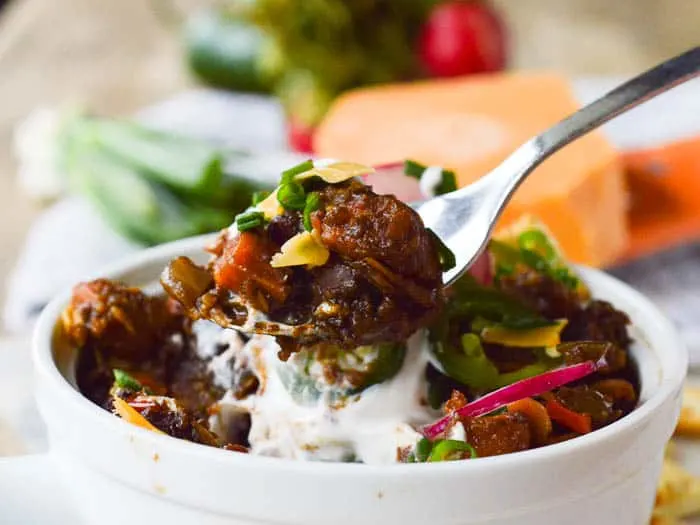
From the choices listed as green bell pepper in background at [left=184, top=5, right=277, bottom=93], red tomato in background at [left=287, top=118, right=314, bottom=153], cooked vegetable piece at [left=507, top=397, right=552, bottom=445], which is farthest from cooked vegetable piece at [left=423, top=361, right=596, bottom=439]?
green bell pepper in background at [left=184, top=5, right=277, bottom=93]

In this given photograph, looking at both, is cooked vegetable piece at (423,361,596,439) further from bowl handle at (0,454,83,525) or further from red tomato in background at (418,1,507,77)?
red tomato in background at (418,1,507,77)

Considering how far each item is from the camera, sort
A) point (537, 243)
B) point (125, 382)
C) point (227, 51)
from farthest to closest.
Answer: point (227, 51) → point (537, 243) → point (125, 382)

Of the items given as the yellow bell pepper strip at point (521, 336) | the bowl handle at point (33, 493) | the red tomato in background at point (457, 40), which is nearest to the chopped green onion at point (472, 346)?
the yellow bell pepper strip at point (521, 336)

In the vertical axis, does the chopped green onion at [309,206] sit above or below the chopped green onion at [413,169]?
above

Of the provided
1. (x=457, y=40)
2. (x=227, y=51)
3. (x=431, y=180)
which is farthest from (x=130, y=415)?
(x=227, y=51)

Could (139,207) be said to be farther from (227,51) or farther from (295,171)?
(295,171)

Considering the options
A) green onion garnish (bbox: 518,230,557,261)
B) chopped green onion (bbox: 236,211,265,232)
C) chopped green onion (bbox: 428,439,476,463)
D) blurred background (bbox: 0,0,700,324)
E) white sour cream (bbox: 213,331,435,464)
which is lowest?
blurred background (bbox: 0,0,700,324)

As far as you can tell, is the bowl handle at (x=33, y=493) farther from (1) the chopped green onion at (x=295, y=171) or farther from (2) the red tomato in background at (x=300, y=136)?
(2) the red tomato in background at (x=300, y=136)
